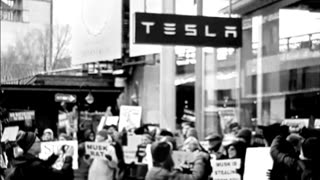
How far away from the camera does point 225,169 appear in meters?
5.21

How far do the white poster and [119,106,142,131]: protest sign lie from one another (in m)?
0.77

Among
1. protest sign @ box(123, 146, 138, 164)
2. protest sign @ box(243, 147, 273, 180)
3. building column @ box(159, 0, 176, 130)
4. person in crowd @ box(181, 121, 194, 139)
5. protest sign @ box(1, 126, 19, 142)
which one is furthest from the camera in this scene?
protest sign @ box(1, 126, 19, 142)

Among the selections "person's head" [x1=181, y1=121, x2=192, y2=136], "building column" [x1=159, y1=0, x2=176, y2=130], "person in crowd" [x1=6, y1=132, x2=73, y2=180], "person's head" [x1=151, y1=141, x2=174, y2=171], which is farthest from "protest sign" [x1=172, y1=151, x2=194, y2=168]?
"building column" [x1=159, y1=0, x2=176, y2=130]

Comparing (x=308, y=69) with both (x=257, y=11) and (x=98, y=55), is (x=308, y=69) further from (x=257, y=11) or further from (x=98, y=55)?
(x=98, y=55)

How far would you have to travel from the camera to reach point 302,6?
26.5 ft

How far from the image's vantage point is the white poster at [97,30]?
8062 mm

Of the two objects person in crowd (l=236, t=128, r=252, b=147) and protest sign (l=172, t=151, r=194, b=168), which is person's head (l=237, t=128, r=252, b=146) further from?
protest sign (l=172, t=151, r=194, b=168)

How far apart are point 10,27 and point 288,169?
7458mm

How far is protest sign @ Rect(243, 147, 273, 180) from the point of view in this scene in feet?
16.8

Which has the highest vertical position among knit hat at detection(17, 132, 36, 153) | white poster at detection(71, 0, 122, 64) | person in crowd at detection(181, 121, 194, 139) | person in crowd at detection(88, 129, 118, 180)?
white poster at detection(71, 0, 122, 64)

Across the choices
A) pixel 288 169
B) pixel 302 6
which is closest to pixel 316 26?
pixel 302 6

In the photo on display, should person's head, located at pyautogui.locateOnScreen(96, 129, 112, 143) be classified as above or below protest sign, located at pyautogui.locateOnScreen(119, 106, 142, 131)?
below

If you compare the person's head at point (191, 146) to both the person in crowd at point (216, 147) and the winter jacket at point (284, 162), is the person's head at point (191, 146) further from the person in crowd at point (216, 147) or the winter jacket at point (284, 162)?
A: the winter jacket at point (284, 162)

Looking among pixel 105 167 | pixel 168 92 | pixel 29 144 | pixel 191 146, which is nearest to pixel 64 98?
pixel 168 92
